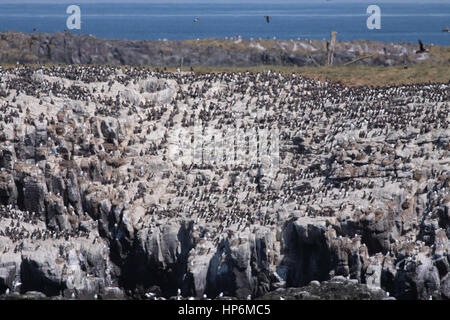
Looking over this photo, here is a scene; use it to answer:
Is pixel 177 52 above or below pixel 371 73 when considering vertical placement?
above

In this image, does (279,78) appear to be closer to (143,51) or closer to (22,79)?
(22,79)

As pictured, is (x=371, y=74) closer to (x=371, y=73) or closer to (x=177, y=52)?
(x=371, y=73)

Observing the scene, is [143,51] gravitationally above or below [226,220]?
above

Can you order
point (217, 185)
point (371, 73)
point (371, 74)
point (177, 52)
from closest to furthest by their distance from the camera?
1. point (217, 185)
2. point (371, 74)
3. point (371, 73)
4. point (177, 52)

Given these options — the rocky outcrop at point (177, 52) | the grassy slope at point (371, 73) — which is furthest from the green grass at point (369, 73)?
the rocky outcrop at point (177, 52)

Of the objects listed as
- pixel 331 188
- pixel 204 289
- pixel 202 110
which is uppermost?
pixel 202 110

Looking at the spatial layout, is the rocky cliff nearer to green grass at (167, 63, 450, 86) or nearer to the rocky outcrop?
green grass at (167, 63, 450, 86)

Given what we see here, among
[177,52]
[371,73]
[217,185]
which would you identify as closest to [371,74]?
[371,73]
